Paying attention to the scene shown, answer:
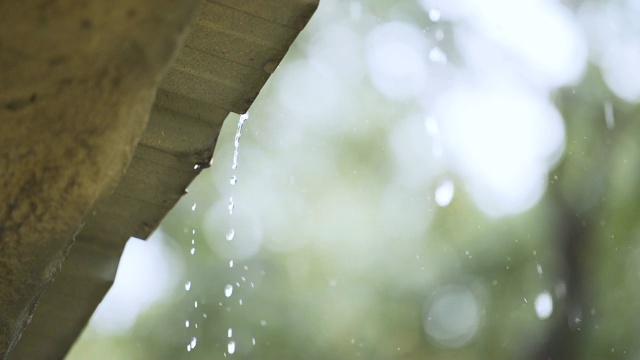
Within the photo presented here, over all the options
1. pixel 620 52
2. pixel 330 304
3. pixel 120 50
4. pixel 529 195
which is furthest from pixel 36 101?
pixel 330 304

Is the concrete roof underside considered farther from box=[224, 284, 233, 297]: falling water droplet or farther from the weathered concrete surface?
box=[224, 284, 233, 297]: falling water droplet

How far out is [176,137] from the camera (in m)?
3.31

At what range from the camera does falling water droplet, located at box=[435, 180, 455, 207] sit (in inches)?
646

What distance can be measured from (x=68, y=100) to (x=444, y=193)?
15.0 metres

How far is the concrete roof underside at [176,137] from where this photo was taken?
2850mm

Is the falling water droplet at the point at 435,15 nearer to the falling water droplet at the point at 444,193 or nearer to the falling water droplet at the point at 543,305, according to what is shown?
the falling water droplet at the point at 444,193

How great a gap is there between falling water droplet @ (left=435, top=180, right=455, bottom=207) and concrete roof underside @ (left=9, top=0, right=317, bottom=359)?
1253 centimetres

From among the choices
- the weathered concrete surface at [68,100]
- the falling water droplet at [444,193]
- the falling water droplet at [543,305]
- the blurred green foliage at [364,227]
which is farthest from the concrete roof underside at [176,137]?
the falling water droplet at [444,193]

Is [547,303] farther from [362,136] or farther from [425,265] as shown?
[362,136]

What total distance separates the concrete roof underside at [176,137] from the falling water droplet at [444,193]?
41.1 ft

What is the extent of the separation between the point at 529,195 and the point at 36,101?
1262cm

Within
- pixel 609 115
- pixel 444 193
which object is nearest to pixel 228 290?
pixel 444 193

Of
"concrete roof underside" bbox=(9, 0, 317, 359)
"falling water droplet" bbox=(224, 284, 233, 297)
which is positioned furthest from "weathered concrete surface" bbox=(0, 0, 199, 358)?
"falling water droplet" bbox=(224, 284, 233, 297)

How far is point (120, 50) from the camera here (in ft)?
5.90
